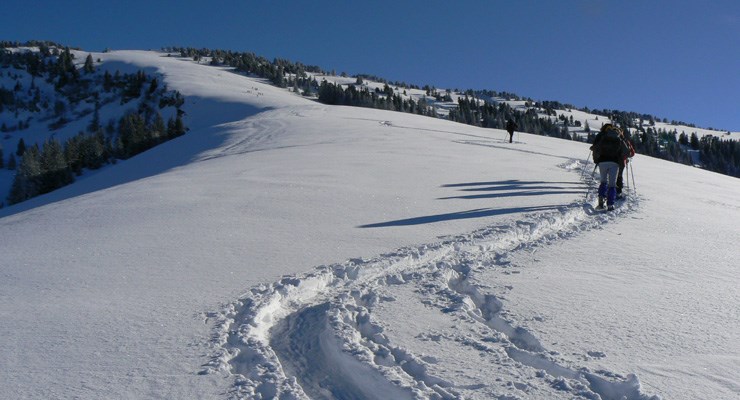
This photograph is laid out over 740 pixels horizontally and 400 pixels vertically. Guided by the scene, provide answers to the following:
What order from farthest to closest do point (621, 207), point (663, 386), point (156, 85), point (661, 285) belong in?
point (156, 85), point (621, 207), point (661, 285), point (663, 386)

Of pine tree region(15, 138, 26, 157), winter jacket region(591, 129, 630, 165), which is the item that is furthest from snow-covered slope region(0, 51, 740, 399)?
pine tree region(15, 138, 26, 157)

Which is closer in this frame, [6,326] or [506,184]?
[6,326]

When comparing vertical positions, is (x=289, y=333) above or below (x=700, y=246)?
below

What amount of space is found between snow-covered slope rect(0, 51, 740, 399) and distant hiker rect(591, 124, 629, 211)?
546 millimetres

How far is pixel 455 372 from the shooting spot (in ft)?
13.4

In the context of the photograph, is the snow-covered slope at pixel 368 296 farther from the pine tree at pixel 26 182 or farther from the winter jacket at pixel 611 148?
the pine tree at pixel 26 182

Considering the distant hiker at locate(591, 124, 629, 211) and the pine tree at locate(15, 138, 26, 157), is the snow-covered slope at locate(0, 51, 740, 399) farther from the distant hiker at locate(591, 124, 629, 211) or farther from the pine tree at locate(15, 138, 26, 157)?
the pine tree at locate(15, 138, 26, 157)

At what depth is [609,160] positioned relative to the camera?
38.3 ft

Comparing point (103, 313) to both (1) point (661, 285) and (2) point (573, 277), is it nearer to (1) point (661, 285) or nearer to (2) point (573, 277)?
(2) point (573, 277)

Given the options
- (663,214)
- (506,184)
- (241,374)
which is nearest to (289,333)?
(241,374)

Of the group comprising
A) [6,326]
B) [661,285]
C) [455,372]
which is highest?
[661,285]

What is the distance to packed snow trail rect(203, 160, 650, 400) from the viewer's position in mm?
3898

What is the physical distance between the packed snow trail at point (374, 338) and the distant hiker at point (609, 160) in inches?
205

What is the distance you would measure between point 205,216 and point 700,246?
8.14 meters
